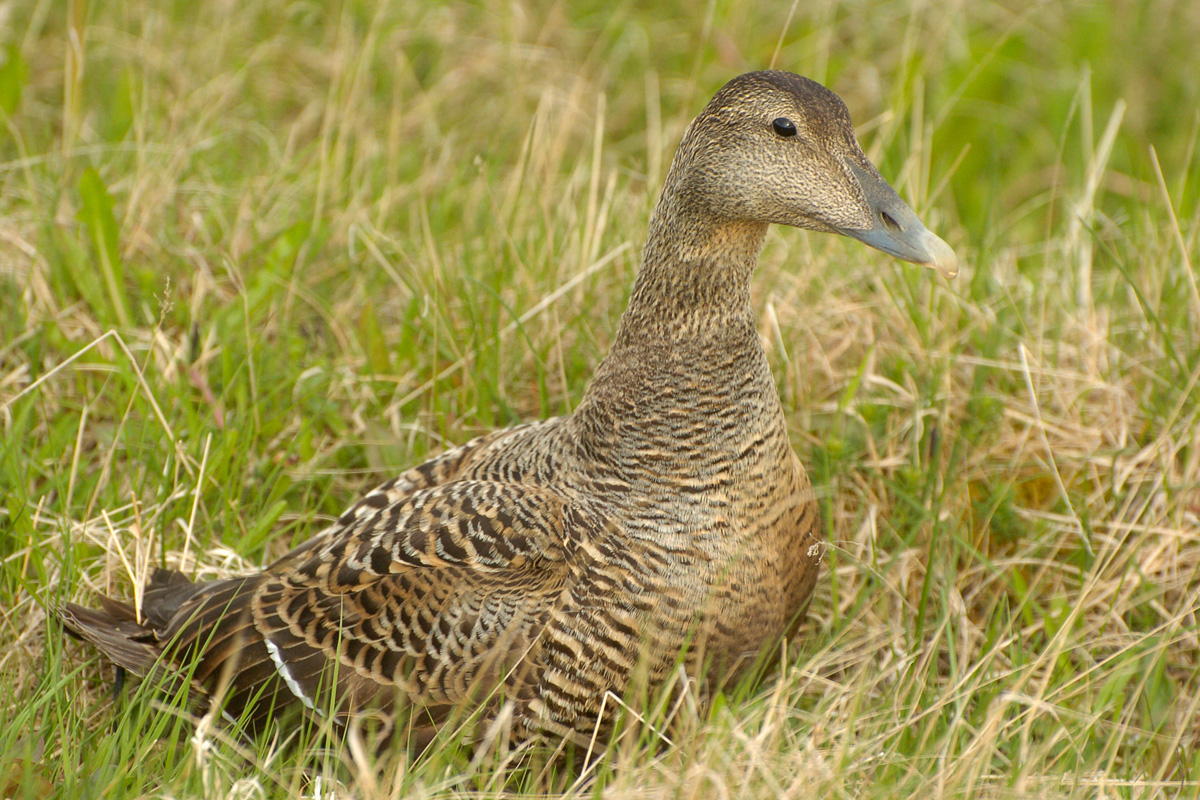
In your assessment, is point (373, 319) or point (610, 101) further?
point (610, 101)

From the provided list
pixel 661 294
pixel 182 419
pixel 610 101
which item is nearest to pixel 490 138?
pixel 610 101

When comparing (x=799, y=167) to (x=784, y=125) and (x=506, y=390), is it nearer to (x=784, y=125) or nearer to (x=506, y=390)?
(x=784, y=125)

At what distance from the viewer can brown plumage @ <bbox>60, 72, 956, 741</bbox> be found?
9.27 feet

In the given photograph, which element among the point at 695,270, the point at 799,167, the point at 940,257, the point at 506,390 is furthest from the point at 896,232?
the point at 506,390

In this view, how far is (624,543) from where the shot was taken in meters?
2.93

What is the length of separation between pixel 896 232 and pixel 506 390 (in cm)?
160

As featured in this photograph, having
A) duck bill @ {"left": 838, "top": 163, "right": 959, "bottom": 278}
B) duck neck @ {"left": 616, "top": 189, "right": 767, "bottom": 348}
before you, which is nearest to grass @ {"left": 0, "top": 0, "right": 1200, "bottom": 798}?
duck neck @ {"left": 616, "top": 189, "right": 767, "bottom": 348}

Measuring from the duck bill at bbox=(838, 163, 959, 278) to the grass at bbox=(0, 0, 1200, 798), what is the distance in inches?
33.5

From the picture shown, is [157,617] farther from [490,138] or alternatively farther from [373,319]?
[490,138]

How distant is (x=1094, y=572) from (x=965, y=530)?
0.48m

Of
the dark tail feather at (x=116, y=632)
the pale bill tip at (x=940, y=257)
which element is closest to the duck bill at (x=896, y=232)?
the pale bill tip at (x=940, y=257)

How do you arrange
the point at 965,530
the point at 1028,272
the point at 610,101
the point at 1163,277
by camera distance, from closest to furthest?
the point at 965,530, the point at 1163,277, the point at 1028,272, the point at 610,101

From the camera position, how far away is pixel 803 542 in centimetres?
312

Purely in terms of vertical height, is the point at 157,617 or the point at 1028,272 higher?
the point at 1028,272
